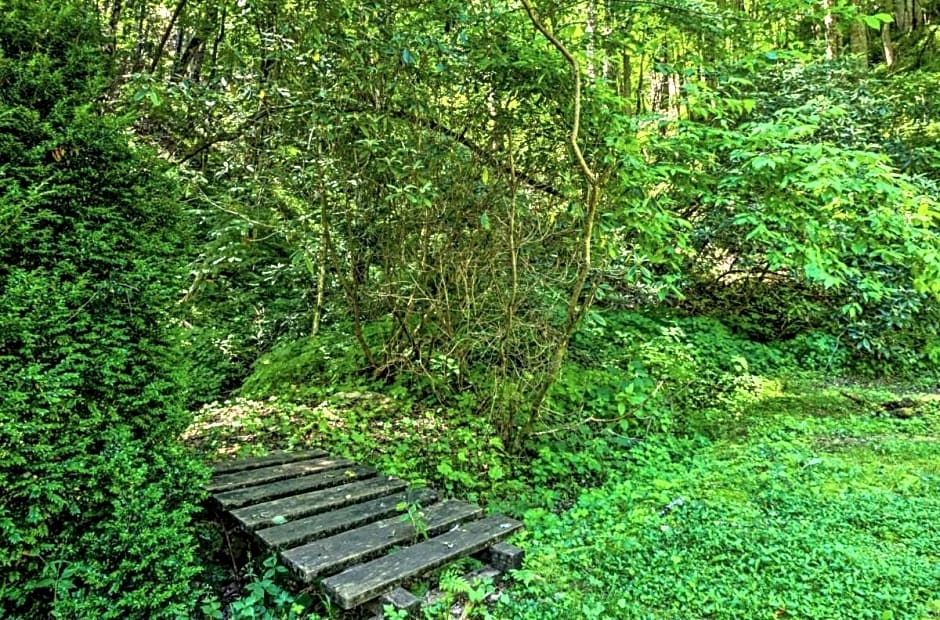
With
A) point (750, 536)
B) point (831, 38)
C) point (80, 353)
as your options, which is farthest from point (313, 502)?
point (831, 38)

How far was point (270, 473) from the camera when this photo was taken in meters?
3.12

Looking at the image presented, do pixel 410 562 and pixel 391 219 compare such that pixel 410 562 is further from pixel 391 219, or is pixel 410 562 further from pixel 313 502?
pixel 391 219

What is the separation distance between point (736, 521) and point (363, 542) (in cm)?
205

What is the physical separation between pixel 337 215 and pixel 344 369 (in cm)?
164

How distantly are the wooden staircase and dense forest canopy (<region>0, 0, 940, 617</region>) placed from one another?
1.56 feet

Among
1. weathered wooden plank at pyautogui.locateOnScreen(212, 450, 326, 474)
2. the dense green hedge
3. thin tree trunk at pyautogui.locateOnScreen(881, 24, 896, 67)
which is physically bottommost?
weathered wooden plank at pyautogui.locateOnScreen(212, 450, 326, 474)

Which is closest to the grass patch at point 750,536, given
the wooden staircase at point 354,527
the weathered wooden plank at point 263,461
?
the wooden staircase at point 354,527

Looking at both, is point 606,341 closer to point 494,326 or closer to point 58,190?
point 494,326

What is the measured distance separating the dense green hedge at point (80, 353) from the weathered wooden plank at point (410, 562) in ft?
2.06

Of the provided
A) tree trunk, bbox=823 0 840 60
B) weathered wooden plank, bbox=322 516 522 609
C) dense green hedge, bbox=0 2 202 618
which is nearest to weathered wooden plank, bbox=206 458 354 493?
dense green hedge, bbox=0 2 202 618

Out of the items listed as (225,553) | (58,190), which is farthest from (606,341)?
(58,190)

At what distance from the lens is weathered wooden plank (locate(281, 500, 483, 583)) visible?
211cm

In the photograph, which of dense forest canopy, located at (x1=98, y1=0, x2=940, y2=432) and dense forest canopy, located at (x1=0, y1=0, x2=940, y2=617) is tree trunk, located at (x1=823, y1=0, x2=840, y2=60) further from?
dense forest canopy, located at (x1=98, y1=0, x2=940, y2=432)

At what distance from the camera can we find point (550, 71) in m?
3.60
